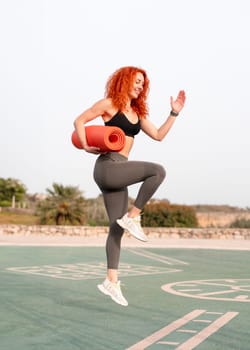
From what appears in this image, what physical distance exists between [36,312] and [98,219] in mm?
27989

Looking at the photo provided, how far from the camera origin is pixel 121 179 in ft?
17.7

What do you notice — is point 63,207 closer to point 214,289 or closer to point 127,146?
point 214,289

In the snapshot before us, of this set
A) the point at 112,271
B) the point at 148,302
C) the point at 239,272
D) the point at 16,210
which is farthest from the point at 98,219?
the point at 112,271

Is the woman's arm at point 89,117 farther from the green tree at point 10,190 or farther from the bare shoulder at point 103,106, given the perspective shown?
the green tree at point 10,190

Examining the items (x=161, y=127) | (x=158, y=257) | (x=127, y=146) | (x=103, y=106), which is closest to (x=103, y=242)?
(x=158, y=257)

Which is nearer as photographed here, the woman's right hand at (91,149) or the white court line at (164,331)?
the woman's right hand at (91,149)

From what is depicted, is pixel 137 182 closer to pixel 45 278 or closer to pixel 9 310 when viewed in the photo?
pixel 9 310

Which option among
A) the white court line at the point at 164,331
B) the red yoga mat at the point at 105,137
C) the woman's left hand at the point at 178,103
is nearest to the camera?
the red yoga mat at the point at 105,137

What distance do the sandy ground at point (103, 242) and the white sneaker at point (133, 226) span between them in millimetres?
21821

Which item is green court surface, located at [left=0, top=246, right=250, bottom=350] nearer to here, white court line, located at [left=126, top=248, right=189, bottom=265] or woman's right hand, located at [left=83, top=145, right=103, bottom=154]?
white court line, located at [left=126, top=248, right=189, bottom=265]

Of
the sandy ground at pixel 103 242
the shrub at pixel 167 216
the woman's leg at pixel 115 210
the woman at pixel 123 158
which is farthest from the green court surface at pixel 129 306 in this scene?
the shrub at pixel 167 216

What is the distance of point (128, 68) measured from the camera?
568 cm

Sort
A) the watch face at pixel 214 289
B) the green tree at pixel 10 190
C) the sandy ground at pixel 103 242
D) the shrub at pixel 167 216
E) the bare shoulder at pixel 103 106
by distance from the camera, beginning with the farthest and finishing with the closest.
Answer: the green tree at pixel 10 190, the shrub at pixel 167 216, the sandy ground at pixel 103 242, the watch face at pixel 214 289, the bare shoulder at pixel 103 106

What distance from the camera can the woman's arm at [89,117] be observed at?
5.24m
